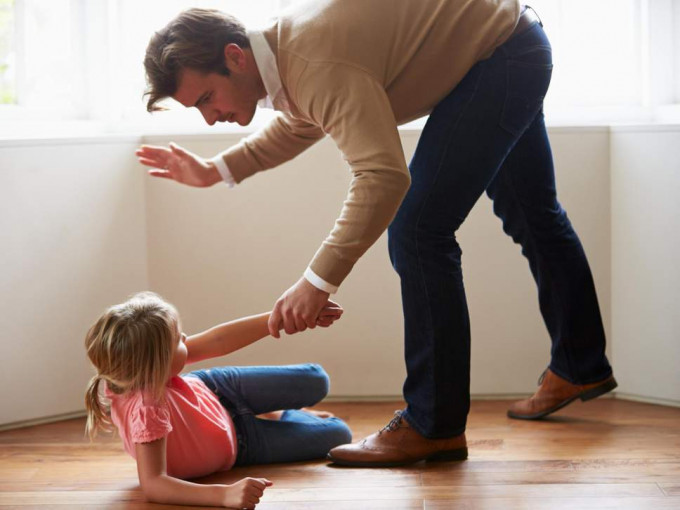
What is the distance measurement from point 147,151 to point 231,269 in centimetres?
52

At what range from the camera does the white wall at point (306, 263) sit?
2.55 metres

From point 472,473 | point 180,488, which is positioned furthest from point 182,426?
point 472,473

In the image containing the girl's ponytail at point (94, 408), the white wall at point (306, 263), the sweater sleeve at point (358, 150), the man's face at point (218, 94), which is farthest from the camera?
the white wall at point (306, 263)

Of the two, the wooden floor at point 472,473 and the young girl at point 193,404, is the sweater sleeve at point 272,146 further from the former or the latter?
the wooden floor at point 472,473

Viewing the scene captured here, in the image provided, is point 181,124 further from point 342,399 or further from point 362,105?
point 362,105

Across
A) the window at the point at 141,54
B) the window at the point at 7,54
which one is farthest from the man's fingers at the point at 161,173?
the window at the point at 7,54

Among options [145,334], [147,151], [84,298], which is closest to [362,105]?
[145,334]

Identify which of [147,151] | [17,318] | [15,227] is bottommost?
[17,318]

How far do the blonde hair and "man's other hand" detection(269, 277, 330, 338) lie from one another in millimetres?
236

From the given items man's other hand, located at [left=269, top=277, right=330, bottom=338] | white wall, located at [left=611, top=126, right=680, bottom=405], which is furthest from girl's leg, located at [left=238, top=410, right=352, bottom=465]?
white wall, located at [left=611, top=126, right=680, bottom=405]

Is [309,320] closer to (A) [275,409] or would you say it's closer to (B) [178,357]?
(B) [178,357]

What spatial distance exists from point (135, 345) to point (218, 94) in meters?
0.50

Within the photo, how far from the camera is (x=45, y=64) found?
269 cm

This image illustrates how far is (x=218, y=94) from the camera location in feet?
5.73
